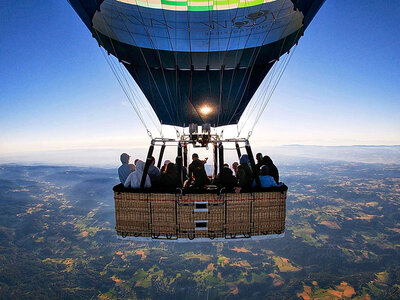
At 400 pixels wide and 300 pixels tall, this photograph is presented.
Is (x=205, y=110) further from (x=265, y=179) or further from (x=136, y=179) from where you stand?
(x=136, y=179)

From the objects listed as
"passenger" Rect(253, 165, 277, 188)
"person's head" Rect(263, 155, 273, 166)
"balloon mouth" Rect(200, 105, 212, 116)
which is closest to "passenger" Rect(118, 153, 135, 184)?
"passenger" Rect(253, 165, 277, 188)

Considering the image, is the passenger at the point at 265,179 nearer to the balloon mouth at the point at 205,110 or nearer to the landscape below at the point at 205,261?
the balloon mouth at the point at 205,110

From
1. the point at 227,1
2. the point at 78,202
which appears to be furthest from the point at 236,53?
the point at 78,202

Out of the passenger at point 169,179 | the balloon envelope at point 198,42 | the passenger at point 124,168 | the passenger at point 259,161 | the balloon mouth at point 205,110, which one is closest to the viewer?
the passenger at point 169,179

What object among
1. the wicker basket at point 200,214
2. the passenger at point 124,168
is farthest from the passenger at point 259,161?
the passenger at point 124,168

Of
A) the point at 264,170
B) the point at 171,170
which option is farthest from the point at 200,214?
the point at 264,170

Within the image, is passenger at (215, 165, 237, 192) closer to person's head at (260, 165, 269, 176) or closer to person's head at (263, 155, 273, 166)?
person's head at (260, 165, 269, 176)
